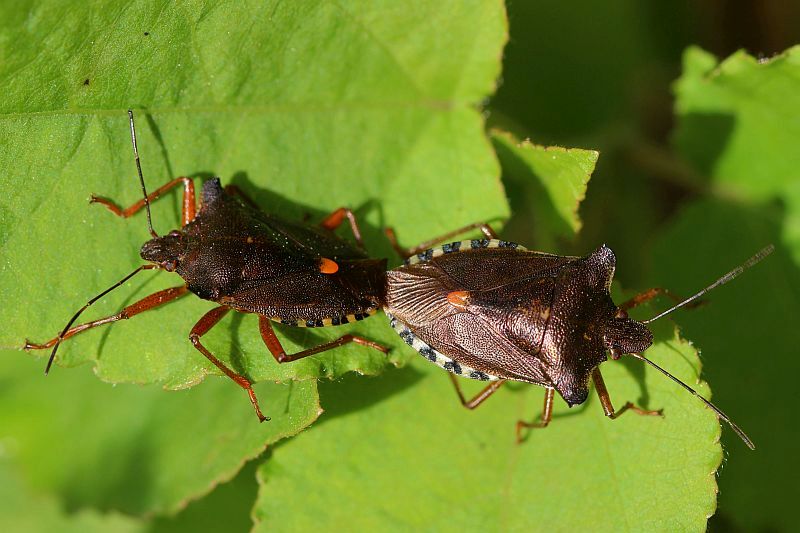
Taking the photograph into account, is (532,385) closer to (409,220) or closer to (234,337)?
(409,220)

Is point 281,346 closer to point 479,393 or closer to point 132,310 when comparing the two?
point 132,310

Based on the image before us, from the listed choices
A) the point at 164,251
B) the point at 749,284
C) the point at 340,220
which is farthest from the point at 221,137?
the point at 749,284

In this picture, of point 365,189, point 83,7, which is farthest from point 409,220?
point 83,7

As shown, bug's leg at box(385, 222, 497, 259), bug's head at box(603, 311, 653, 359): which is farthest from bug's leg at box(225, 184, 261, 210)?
bug's head at box(603, 311, 653, 359)

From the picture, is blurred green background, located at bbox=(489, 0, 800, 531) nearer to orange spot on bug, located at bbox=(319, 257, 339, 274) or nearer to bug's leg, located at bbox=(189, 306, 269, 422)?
orange spot on bug, located at bbox=(319, 257, 339, 274)

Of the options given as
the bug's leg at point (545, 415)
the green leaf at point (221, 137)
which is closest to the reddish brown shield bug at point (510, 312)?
the bug's leg at point (545, 415)

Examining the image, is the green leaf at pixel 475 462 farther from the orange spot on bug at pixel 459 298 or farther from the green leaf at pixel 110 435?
the green leaf at pixel 110 435

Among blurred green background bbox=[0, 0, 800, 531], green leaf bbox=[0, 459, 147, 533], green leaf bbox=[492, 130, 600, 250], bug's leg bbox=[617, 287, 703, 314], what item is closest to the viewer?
green leaf bbox=[492, 130, 600, 250]
